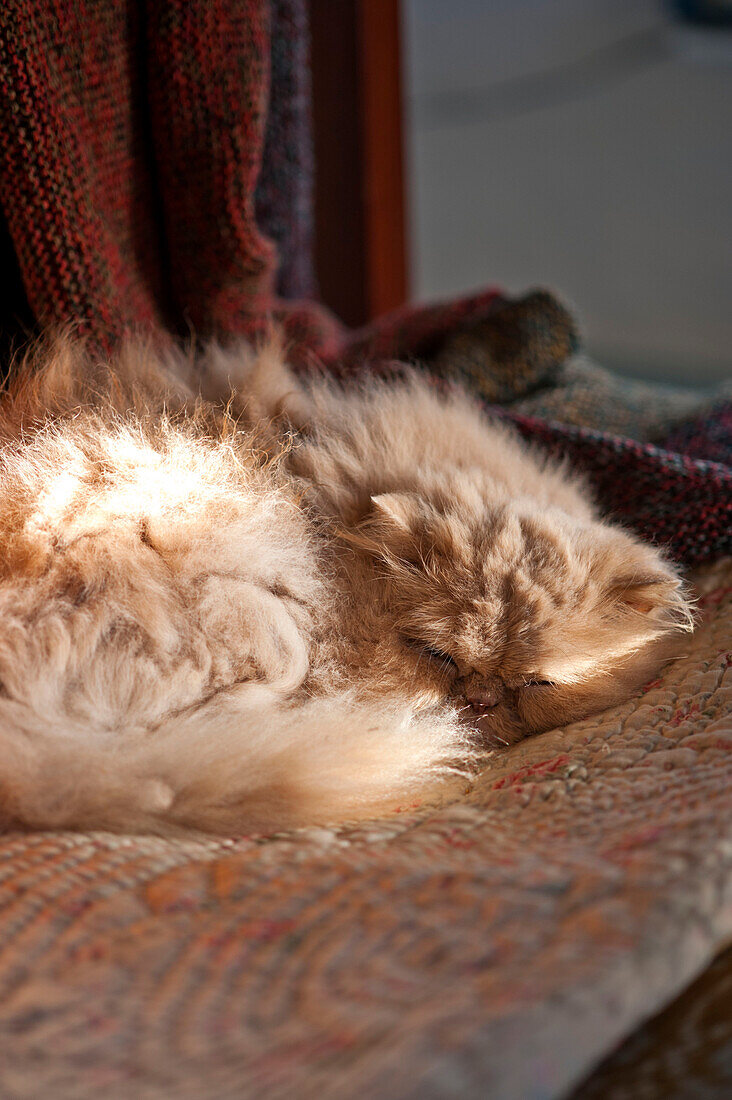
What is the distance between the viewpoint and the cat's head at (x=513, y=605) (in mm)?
977

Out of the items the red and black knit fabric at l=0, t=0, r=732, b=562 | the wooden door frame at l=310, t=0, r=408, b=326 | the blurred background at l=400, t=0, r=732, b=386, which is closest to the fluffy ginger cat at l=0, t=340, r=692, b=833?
the red and black knit fabric at l=0, t=0, r=732, b=562

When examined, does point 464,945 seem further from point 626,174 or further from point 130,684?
point 626,174

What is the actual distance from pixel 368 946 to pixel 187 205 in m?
1.14

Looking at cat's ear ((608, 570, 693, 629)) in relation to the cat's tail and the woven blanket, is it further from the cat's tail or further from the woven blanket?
the cat's tail

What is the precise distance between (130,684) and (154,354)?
524mm

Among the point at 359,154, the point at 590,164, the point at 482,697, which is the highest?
the point at 359,154

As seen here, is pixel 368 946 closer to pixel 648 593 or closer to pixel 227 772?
pixel 227 772

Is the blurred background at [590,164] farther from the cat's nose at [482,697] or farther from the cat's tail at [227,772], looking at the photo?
the cat's tail at [227,772]

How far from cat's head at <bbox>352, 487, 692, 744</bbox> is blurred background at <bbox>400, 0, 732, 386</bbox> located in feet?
8.97

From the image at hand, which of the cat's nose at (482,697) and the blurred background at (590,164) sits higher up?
the blurred background at (590,164)

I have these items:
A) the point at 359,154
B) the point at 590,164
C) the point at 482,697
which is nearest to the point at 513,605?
the point at 482,697

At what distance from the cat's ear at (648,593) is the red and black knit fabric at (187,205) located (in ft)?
0.51

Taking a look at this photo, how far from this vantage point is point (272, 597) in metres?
0.92

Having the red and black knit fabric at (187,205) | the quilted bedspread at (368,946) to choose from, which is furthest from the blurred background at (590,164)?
the quilted bedspread at (368,946)
